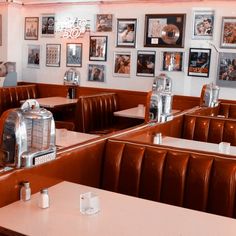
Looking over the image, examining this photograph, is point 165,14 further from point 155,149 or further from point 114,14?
point 155,149

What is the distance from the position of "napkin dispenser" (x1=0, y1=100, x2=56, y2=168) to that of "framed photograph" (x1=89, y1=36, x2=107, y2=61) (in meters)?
5.25

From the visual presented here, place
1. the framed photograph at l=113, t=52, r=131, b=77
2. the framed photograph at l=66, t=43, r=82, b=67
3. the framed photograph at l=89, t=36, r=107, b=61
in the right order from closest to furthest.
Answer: the framed photograph at l=113, t=52, r=131, b=77 < the framed photograph at l=89, t=36, r=107, b=61 < the framed photograph at l=66, t=43, r=82, b=67

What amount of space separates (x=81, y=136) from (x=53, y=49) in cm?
442

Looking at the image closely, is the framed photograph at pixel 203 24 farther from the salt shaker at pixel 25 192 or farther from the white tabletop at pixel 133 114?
the salt shaker at pixel 25 192

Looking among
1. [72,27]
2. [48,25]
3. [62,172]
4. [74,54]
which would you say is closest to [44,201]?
[62,172]

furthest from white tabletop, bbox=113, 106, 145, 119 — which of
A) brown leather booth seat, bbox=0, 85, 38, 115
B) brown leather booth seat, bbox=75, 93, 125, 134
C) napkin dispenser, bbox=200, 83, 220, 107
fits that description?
brown leather booth seat, bbox=0, 85, 38, 115

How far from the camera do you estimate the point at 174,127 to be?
15.3 feet

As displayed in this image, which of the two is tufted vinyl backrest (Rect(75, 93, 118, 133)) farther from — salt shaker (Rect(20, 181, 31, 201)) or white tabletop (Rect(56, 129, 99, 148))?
salt shaker (Rect(20, 181, 31, 201))

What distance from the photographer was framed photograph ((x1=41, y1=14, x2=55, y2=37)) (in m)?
8.20

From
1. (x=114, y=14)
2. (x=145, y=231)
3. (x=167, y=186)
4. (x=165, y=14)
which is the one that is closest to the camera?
(x=145, y=231)

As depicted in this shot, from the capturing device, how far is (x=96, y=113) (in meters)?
6.54

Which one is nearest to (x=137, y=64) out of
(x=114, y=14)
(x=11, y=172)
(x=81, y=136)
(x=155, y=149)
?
(x=114, y=14)

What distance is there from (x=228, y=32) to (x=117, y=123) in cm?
261

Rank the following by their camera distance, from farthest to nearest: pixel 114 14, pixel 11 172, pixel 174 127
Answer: pixel 114 14 < pixel 174 127 < pixel 11 172
